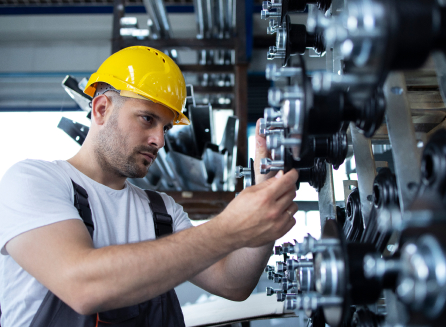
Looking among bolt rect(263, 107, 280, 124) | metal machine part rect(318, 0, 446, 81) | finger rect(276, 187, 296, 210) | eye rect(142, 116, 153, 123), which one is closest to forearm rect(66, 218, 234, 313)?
finger rect(276, 187, 296, 210)

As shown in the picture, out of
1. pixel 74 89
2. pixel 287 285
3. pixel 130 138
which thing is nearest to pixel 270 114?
pixel 287 285

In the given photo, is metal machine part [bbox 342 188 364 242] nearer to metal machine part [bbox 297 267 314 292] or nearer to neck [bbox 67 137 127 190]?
metal machine part [bbox 297 267 314 292]

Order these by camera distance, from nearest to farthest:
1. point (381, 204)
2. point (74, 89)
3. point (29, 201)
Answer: point (381, 204) < point (29, 201) < point (74, 89)

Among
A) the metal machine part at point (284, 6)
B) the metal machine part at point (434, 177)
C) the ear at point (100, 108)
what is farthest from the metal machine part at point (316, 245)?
the ear at point (100, 108)

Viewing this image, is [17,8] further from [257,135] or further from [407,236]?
[407,236]

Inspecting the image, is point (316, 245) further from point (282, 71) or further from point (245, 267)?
point (245, 267)

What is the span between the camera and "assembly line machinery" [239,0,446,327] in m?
0.37

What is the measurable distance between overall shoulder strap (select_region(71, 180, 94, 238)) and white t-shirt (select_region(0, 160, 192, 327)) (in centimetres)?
2

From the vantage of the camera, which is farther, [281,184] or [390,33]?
[281,184]

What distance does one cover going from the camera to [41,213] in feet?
2.94

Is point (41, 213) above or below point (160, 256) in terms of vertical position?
above

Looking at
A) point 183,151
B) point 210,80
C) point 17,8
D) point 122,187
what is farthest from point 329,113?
point 17,8

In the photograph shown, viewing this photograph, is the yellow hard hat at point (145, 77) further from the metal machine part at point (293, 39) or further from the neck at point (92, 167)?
the metal machine part at point (293, 39)

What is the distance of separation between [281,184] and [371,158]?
254 mm
